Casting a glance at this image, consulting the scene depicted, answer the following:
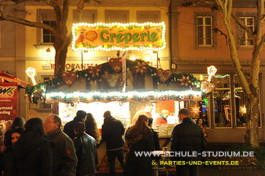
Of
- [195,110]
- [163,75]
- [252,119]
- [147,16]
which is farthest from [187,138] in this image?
[147,16]

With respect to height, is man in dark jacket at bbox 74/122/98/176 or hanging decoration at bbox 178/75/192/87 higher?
hanging decoration at bbox 178/75/192/87

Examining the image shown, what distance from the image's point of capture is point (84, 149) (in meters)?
6.44

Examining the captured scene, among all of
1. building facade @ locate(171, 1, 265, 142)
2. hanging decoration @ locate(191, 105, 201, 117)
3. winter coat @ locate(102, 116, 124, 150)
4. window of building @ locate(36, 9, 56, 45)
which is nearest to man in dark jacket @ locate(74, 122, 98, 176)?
winter coat @ locate(102, 116, 124, 150)

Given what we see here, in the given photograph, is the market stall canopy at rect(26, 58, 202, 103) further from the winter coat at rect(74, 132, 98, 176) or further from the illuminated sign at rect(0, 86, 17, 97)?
the winter coat at rect(74, 132, 98, 176)

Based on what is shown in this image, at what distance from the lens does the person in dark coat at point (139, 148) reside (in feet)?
20.2

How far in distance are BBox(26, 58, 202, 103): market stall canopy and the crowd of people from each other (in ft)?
7.64

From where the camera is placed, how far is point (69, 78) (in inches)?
408

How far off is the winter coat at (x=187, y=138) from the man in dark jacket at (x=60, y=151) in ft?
8.03

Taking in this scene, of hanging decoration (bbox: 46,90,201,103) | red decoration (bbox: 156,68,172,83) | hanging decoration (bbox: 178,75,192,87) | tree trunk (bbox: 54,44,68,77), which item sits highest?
tree trunk (bbox: 54,44,68,77)

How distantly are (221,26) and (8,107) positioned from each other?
11.6 metres

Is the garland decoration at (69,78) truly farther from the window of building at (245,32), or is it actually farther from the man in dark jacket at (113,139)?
the window of building at (245,32)

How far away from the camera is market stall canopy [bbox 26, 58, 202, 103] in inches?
411

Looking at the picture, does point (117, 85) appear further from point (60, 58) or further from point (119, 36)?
point (60, 58)

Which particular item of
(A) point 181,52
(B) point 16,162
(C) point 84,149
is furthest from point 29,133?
(A) point 181,52
